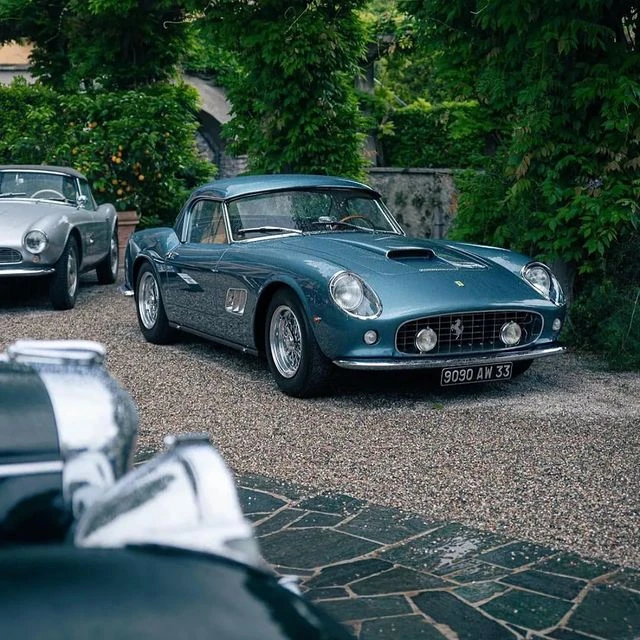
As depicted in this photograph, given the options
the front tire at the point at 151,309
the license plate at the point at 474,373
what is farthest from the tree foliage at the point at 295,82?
the license plate at the point at 474,373

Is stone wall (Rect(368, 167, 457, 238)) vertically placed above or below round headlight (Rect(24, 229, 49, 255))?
above

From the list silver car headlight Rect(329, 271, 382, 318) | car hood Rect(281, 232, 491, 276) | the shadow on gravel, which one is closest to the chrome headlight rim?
the shadow on gravel

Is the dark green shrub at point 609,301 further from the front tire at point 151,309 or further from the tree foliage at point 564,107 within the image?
the front tire at point 151,309

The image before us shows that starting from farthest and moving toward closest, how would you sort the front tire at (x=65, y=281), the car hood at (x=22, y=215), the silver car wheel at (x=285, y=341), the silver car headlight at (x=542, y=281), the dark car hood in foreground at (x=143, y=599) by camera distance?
1. the front tire at (x=65, y=281)
2. the car hood at (x=22, y=215)
3. the silver car headlight at (x=542, y=281)
4. the silver car wheel at (x=285, y=341)
5. the dark car hood in foreground at (x=143, y=599)

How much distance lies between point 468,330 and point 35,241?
17.7 ft

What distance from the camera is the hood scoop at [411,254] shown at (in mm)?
6798

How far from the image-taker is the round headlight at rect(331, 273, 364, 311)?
20.5ft

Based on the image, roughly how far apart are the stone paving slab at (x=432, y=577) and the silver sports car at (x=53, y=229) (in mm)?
6464

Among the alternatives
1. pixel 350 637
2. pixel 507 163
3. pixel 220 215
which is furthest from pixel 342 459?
pixel 507 163

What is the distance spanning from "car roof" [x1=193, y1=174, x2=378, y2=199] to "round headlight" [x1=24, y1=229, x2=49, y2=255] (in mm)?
2706

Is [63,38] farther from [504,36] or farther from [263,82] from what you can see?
[504,36]

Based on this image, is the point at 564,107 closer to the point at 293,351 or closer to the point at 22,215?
the point at 293,351

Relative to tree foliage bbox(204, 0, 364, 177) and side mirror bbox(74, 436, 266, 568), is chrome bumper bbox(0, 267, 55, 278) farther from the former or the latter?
side mirror bbox(74, 436, 266, 568)

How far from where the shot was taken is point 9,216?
35.0 ft
